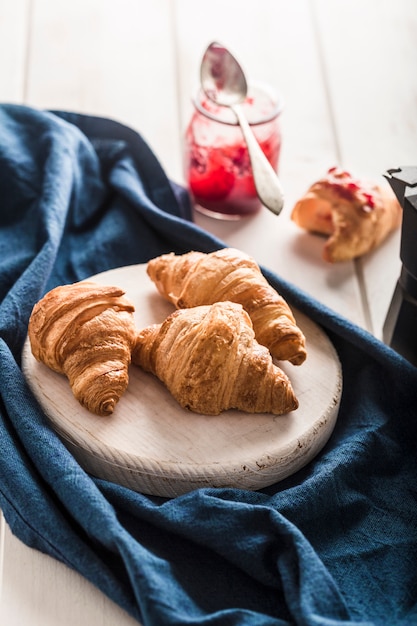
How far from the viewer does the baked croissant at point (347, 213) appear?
1.73 metres

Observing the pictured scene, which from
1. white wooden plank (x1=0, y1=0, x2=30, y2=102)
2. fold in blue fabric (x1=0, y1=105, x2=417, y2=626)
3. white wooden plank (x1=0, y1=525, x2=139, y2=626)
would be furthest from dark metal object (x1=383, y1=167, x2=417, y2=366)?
white wooden plank (x1=0, y1=0, x2=30, y2=102)

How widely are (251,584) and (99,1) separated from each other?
1.90 metres

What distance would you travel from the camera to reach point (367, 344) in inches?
57.2

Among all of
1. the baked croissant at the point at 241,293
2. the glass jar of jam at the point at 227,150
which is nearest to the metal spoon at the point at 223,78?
the glass jar of jam at the point at 227,150

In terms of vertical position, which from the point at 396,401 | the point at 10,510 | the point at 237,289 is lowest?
the point at 10,510

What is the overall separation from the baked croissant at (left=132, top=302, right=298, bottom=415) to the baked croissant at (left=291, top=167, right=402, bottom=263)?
0.50 meters

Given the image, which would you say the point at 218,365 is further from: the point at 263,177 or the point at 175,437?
the point at 263,177

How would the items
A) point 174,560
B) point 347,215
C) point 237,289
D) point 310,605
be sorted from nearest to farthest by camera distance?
1. point 310,605
2. point 174,560
3. point 237,289
4. point 347,215

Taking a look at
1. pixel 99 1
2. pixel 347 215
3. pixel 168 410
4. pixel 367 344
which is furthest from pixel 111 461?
pixel 99 1

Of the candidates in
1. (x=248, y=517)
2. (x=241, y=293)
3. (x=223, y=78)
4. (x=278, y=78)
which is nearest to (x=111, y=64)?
(x=278, y=78)

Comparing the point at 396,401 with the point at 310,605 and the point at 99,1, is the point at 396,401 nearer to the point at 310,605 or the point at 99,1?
the point at 310,605

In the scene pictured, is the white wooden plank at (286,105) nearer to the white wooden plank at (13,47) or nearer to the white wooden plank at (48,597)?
the white wooden plank at (13,47)

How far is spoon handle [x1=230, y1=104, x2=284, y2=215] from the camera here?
1561 mm

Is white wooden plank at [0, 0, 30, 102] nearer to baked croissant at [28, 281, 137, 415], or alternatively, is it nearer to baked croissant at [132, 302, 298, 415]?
baked croissant at [28, 281, 137, 415]
